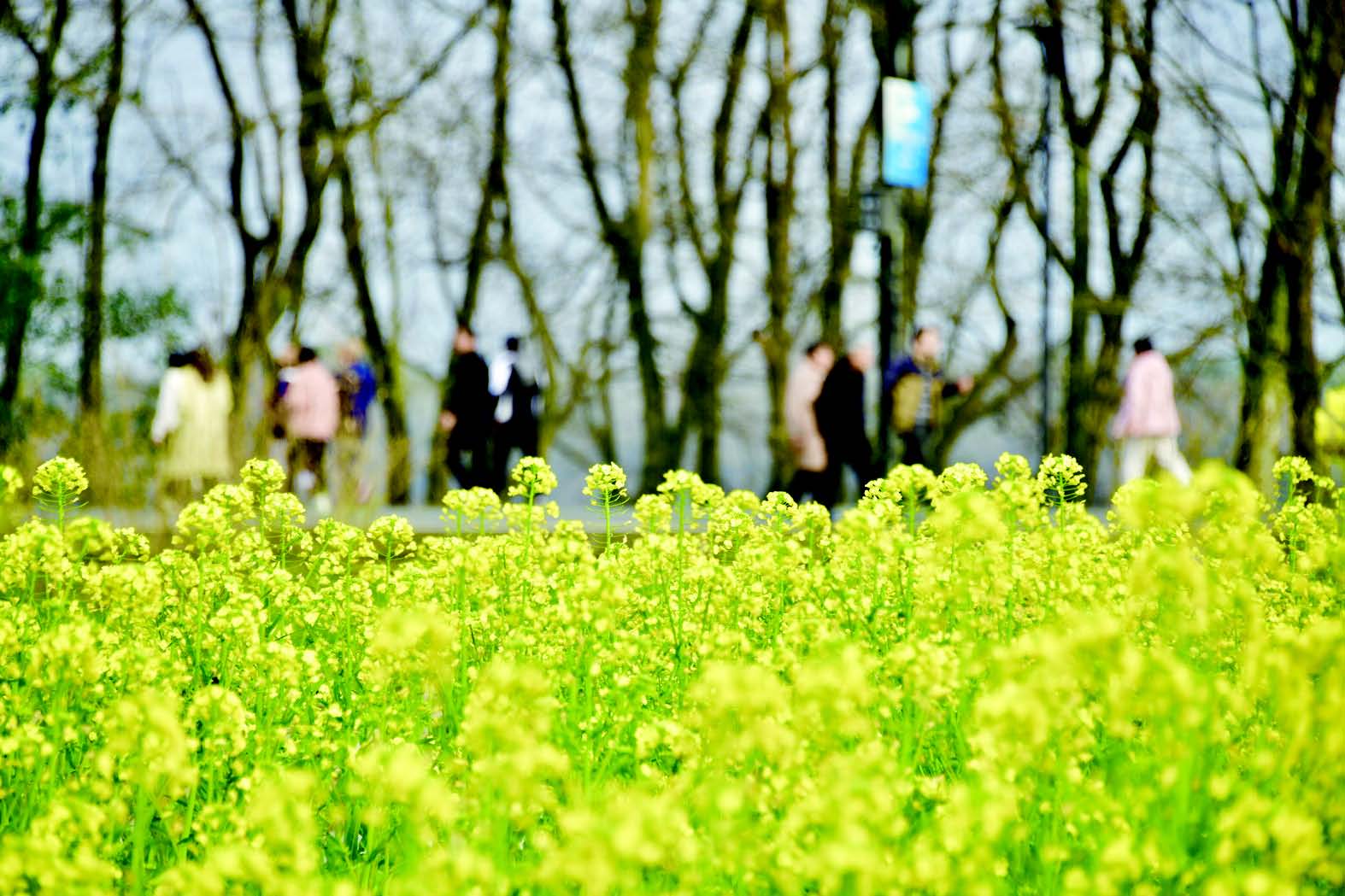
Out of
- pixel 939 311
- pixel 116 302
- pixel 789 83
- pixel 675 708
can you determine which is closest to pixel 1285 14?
pixel 675 708

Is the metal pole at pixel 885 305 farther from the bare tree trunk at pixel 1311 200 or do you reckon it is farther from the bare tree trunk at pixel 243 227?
the bare tree trunk at pixel 243 227

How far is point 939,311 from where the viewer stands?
2450 centimetres

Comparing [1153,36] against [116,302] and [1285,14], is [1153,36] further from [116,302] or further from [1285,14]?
[116,302]

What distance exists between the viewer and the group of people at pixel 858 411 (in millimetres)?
14680

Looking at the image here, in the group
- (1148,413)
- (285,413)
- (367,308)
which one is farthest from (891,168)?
(367,308)

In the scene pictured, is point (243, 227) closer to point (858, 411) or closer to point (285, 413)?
point (285, 413)

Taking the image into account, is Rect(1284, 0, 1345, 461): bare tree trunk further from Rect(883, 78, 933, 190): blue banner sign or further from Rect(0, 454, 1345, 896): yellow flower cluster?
Rect(0, 454, 1345, 896): yellow flower cluster

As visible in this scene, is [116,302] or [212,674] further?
[116,302]

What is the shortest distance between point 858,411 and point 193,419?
623 centimetres

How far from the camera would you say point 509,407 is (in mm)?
15891

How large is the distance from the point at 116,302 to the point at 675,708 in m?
20.8

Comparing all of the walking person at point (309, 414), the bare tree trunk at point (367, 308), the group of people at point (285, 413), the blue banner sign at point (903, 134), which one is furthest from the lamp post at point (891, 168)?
the bare tree trunk at point (367, 308)

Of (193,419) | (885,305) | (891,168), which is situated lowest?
(193,419)

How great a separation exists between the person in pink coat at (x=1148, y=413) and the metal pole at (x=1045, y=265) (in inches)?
210
